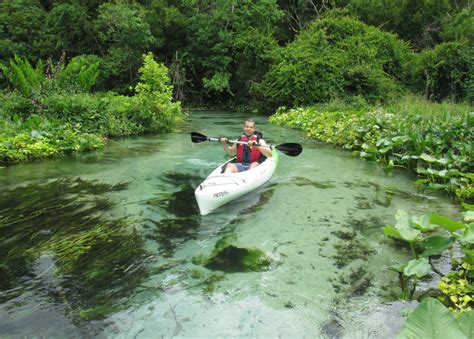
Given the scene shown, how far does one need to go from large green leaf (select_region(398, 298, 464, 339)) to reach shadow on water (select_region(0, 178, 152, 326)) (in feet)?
7.59

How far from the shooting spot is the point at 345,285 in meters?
3.81

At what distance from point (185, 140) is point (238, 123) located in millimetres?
4741

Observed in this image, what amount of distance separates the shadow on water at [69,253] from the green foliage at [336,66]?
503 inches

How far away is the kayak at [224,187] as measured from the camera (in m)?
5.38

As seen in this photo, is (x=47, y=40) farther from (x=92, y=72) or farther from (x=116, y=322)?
(x=116, y=322)

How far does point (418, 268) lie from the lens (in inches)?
132

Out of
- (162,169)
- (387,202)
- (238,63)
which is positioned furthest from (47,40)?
(387,202)

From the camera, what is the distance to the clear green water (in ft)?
10.7

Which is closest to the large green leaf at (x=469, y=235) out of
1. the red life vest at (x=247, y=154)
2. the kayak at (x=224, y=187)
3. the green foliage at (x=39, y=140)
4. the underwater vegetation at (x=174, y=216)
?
the underwater vegetation at (x=174, y=216)

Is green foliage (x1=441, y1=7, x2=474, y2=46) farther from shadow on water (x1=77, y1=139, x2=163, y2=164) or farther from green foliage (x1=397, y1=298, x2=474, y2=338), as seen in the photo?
green foliage (x1=397, y1=298, x2=474, y2=338)

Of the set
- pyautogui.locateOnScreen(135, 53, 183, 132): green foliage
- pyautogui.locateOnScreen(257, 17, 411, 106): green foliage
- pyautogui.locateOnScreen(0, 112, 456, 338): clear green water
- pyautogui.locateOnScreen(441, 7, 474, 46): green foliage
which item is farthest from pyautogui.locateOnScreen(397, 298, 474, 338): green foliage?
pyautogui.locateOnScreen(441, 7, 474, 46): green foliage

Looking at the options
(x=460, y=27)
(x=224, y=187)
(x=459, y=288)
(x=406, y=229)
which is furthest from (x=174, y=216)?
(x=460, y=27)

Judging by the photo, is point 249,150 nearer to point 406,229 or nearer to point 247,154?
point 247,154

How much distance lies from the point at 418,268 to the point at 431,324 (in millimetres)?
1139
